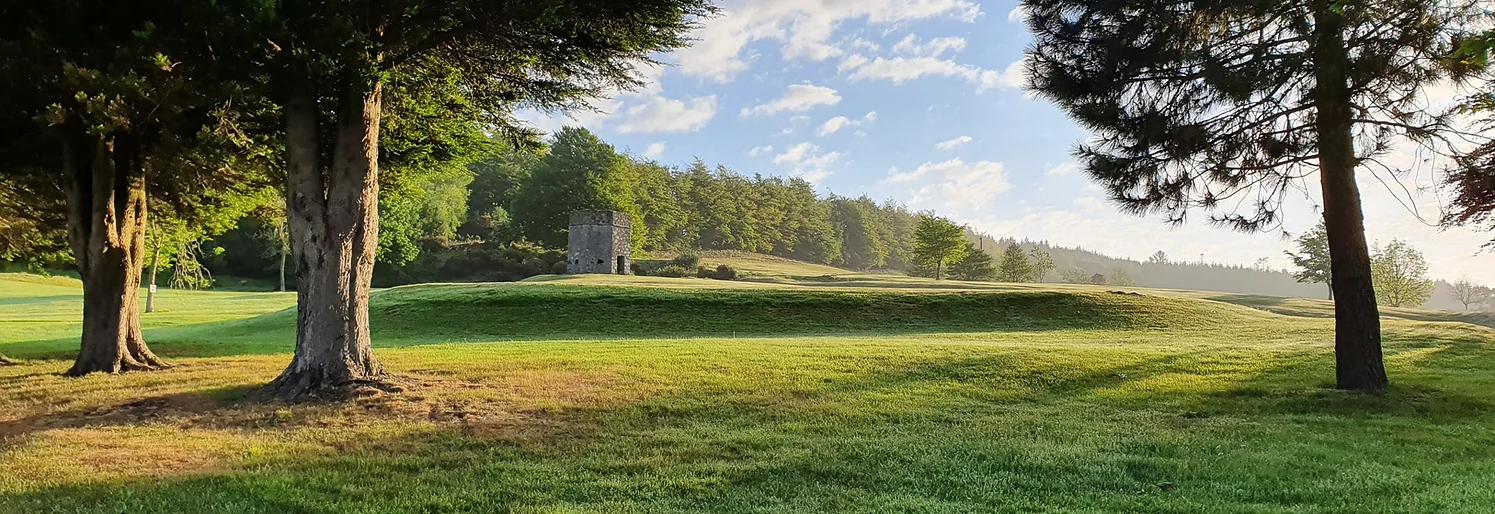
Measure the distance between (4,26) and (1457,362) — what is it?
21.1m

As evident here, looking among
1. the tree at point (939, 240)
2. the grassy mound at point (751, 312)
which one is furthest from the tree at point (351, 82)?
the tree at point (939, 240)

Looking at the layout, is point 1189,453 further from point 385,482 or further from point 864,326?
point 864,326

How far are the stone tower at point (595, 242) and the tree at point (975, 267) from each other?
32090mm

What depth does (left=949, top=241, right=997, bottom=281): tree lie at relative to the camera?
63531 mm

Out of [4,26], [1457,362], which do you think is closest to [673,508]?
[4,26]

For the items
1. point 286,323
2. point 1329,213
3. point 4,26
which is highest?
point 4,26

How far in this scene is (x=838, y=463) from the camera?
5.59m

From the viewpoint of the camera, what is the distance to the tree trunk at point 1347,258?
917 centimetres

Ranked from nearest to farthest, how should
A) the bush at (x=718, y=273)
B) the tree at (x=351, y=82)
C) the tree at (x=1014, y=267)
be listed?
the tree at (x=351, y=82)
the bush at (x=718, y=273)
the tree at (x=1014, y=267)

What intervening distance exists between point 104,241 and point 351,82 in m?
6.43

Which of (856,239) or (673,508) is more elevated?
(856,239)

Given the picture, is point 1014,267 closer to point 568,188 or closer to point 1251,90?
point 568,188

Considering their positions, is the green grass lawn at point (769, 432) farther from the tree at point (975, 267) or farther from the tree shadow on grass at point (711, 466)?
the tree at point (975, 267)

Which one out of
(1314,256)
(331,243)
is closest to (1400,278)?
(1314,256)
